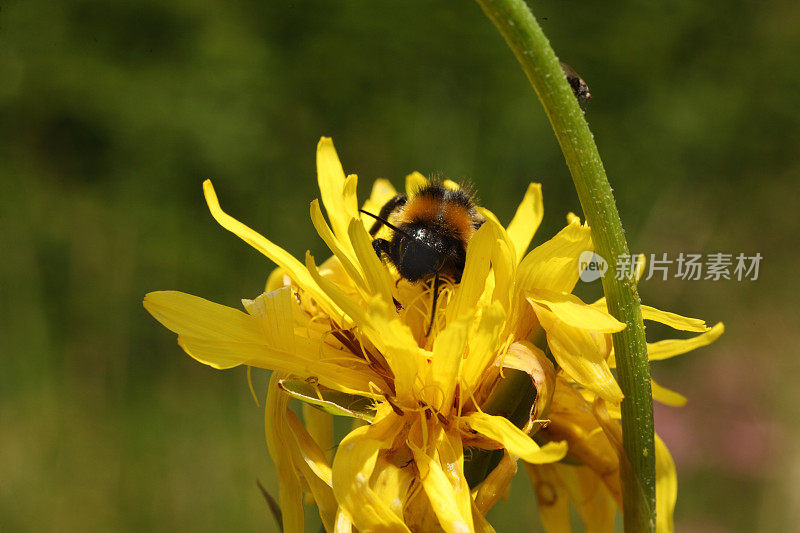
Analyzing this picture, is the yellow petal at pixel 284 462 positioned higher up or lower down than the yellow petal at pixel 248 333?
lower down

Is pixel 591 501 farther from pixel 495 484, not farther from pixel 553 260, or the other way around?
pixel 553 260

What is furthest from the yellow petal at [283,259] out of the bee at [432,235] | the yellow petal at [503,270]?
the yellow petal at [503,270]

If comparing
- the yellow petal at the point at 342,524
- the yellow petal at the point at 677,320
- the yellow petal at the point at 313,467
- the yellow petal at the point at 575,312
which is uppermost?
the yellow petal at the point at 677,320

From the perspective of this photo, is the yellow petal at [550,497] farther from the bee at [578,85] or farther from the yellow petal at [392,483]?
the bee at [578,85]

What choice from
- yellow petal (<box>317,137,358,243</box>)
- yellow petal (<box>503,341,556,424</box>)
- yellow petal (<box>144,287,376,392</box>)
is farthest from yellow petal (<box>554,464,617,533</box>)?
yellow petal (<box>317,137,358,243</box>)

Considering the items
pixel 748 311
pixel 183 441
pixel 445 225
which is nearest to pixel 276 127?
pixel 183 441

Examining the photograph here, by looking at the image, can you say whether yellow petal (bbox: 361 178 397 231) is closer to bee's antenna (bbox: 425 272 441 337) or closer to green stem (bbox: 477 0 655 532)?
bee's antenna (bbox: 425 272 441 337)
